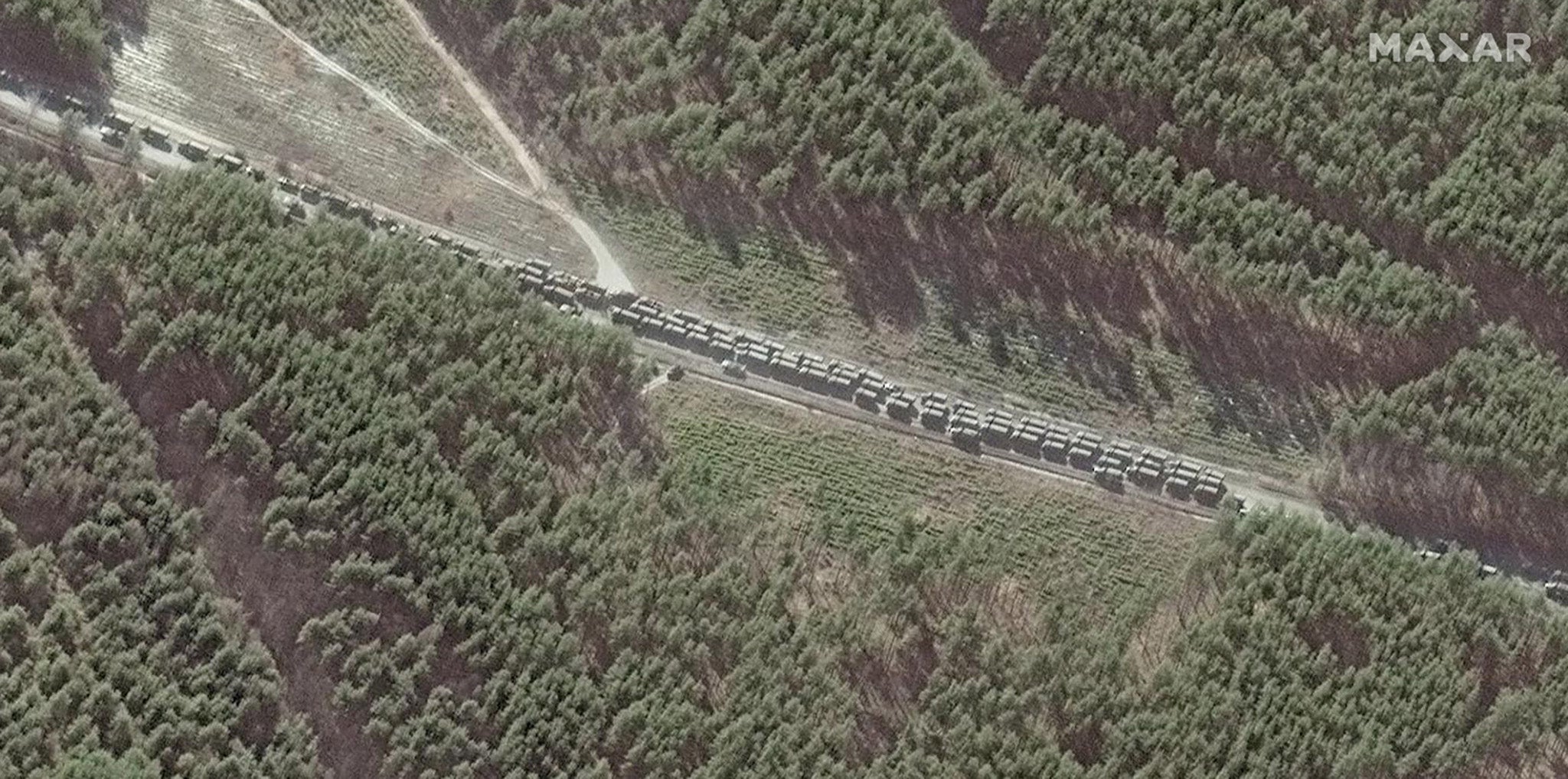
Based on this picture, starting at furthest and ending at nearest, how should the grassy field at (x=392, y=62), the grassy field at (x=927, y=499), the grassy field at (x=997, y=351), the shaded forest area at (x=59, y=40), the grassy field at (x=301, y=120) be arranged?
the grassy field at (x=392, y=62) < the grassy field at (x=301, y=120) < the grassy field at (x=997, y=351) < the shaded forest area at (x=59, y=40) < the grassy field at (x=927, y=499)

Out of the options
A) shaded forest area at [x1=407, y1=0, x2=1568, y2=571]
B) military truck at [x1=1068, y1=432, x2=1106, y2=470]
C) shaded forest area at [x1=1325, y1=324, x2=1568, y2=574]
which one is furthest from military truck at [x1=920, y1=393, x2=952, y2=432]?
shaded forest area at [x1=1325, y1=324, x2=1568, y2=574]

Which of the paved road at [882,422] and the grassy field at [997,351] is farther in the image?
the grassy field at [997,351]

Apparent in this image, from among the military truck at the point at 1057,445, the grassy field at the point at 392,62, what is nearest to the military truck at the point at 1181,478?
the military truck at the point at 1057,445

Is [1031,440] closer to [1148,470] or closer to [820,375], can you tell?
[1148,470]

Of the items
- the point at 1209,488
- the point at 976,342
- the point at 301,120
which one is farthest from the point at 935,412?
the point at 301,120

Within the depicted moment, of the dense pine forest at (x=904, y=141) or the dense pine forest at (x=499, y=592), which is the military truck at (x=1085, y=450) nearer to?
the dense pine forest at (x=499, y=592)

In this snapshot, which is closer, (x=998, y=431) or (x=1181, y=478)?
(x=1181, y=478)

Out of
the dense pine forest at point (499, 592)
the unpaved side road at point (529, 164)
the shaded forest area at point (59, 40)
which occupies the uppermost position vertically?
the shaded forest area at point (59, 40)

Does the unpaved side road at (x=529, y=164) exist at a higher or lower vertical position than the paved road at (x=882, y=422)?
higher
